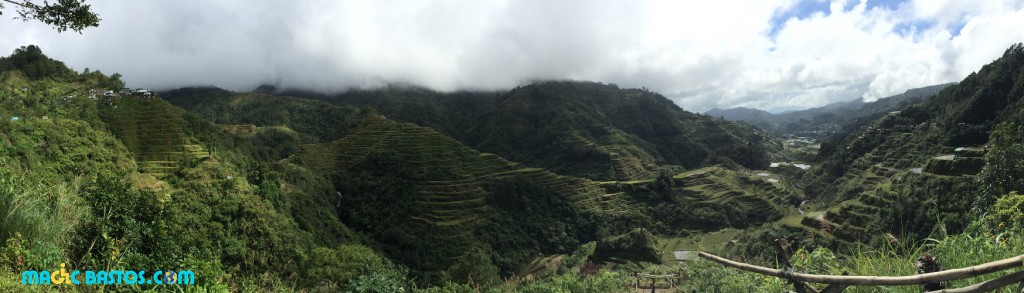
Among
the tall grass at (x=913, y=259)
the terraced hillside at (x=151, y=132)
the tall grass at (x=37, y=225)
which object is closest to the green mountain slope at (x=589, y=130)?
the terraced hillside at (x=151, y=132)

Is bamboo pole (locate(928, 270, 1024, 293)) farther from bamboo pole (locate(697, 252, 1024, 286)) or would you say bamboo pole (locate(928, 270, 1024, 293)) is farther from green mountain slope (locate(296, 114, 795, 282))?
green mountain slope (locate(296, 114, 795, 282))

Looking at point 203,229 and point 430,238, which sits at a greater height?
point 203,229

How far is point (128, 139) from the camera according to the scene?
37.0 meters

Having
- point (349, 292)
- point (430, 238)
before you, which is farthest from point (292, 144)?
point (349, 292)

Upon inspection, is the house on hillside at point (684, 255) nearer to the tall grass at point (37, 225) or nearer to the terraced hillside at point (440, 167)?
the terraced hillside at point (440, 167)


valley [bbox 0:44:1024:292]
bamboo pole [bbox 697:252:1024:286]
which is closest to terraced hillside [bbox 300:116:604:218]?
valley [bbox 0:44:1024:292]

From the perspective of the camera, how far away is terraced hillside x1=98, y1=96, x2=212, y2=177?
35.9 meters

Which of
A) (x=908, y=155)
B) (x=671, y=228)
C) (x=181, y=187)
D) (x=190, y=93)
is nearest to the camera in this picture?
(x=181, y=187)

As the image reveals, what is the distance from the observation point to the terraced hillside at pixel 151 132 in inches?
1414

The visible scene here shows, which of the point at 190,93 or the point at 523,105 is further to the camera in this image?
the point at 523,105

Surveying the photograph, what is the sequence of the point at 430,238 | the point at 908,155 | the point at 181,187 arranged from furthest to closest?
the point at 908,155 → the point at 430,238 → the point at 181,187

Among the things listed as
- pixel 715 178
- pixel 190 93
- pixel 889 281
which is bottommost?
pixel 715 178

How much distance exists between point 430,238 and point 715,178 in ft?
186

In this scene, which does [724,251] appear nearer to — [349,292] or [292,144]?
[349,292]
